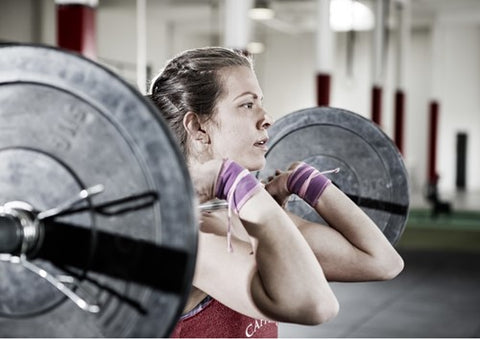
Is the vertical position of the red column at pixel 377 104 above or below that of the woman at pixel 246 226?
below

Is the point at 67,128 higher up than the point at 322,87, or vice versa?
the point at 67,128

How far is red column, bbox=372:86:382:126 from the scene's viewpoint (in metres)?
9.95

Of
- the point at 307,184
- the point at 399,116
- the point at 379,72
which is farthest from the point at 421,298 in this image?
the point at 399,116

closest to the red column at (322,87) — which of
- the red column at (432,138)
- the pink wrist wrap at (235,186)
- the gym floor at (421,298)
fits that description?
the gym floor at (421,298)

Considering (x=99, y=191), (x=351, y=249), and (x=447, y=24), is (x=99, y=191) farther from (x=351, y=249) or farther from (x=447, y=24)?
(x=447, y=24)

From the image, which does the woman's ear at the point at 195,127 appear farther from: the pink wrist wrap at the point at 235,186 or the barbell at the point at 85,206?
the barbell at the point at 85,206

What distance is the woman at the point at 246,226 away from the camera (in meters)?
0.93

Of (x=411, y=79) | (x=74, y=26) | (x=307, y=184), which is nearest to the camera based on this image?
(x=307, y=184)

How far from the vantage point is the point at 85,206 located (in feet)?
2.51

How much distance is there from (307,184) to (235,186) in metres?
0.39

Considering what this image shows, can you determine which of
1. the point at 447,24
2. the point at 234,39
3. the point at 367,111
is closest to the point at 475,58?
the point at 447,24

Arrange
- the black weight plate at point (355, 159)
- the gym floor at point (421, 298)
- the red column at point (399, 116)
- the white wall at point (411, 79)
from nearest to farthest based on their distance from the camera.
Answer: the black weight plate at point (355, 159)
the gym floor at point (421, 298)
the red column at point (399, 116)
the white wall at point (411, 79)

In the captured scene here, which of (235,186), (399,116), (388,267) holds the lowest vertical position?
(399,116)

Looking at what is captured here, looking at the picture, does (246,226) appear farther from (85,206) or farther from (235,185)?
(85,206)
